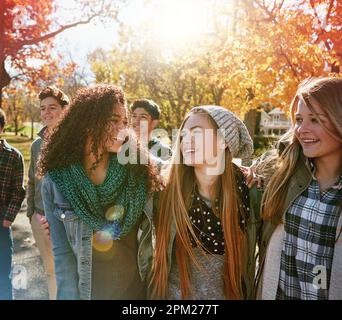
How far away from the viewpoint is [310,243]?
73.2 inches

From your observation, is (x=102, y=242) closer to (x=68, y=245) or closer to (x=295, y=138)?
(x=68, y=245)

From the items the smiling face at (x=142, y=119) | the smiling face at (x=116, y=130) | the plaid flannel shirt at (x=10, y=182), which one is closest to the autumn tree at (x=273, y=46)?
the smiling face at (x=142, y=119)

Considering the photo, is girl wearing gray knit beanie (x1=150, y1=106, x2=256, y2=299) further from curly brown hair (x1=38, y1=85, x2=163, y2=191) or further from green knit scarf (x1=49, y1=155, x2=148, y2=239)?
curly brown hair (x1=38, y1=85, x2=163, y2=191)

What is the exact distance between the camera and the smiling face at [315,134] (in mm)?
1892

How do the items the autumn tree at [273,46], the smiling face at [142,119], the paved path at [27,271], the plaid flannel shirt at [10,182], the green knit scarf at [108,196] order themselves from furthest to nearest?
the smiling face at [142,119], the autumn tree at [273,46], the paved path at [27,271], the plaid flannel shirt at [10,182], the green knit scarf at [108,196]

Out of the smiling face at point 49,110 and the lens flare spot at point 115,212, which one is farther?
the smiling face at point 49,110

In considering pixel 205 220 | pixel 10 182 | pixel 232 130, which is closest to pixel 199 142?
pixel 232 130

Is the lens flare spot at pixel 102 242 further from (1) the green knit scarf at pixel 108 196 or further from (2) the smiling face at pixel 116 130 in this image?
(2) the smiling face at pixel 116 130

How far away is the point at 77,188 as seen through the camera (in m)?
1.84

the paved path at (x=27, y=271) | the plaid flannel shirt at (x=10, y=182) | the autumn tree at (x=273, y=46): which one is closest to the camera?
the plaid flannel shirt at (x=10, y=182)

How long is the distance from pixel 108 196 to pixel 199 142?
54cm

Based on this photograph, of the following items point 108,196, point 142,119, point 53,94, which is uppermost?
point 53,94

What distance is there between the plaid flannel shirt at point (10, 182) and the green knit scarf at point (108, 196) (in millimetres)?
1499

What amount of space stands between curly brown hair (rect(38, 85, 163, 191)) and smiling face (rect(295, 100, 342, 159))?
3.07 feet
